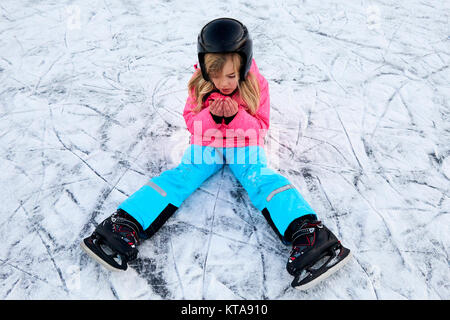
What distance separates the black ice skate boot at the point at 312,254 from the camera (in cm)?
135

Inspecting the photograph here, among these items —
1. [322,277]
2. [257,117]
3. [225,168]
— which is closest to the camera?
[322,277]

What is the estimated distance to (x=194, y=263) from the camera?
4.94ft

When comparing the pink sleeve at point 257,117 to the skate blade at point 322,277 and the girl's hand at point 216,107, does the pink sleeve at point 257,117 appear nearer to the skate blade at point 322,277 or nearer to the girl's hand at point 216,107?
the girl's hand at point 216,107

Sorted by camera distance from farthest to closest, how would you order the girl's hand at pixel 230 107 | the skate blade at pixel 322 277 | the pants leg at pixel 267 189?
the girl's hand at pixel 230 107 → the pants leg at pixel 267 189 → the skate blade at pixel 322 277

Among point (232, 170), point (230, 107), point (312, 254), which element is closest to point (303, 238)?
point (312, 254)

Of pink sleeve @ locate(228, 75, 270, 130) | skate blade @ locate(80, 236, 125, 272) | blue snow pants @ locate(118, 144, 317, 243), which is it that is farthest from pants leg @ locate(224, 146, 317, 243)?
skate blade @ locate(80, 236, 125, 272)

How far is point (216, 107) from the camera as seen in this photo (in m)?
1.57

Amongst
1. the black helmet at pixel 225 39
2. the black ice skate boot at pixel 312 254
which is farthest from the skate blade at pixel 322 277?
the black helmet at pixel 225 39

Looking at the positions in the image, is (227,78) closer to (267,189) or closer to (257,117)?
(257,117)

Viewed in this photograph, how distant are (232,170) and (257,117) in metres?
0.31

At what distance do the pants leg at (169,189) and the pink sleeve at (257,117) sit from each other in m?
0.21

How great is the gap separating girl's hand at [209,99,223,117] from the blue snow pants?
8.3 inches
